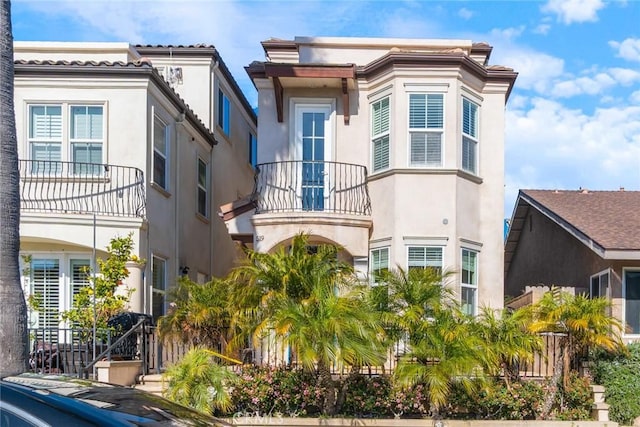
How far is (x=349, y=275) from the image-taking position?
1098 cm

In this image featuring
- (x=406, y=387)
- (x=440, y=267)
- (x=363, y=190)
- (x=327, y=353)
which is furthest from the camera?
(x=363, y=190)

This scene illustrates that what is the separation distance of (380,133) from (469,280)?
3.99 meters

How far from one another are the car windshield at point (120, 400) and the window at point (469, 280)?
36.2 feet

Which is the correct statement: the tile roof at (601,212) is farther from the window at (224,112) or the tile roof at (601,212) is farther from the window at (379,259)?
the window at (224,112)

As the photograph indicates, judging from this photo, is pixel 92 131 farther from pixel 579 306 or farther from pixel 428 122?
pixel 579 306

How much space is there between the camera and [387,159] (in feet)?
49.2

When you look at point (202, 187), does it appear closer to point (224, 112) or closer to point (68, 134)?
point (224, 112)

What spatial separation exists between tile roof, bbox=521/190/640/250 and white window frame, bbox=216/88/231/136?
9738 mm

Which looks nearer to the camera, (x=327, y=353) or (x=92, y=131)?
(x=327, y=353)

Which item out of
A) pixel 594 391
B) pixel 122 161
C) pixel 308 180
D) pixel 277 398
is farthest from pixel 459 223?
pixel 122 161

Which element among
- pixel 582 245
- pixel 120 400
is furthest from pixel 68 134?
pixel 582 245

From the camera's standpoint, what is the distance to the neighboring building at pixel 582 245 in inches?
537

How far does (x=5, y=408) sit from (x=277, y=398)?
7.72m

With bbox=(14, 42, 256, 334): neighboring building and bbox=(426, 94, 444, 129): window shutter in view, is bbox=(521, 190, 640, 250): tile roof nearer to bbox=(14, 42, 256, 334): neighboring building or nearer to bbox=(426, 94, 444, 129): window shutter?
bbox=(426, 94, 444, 129): window shutter
